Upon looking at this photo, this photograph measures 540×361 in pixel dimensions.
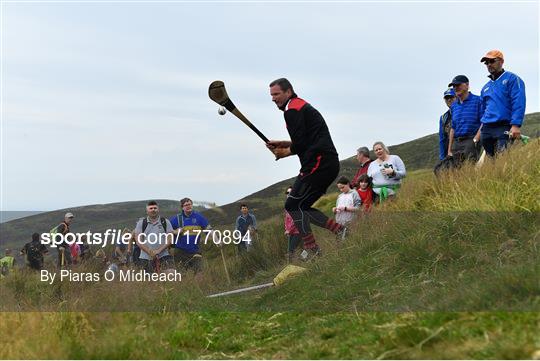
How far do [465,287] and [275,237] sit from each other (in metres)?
7.62

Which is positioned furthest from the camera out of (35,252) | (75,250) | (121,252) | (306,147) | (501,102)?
(35,252)

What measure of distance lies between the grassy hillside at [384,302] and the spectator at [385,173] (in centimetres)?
108

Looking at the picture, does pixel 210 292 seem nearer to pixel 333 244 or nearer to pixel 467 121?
pixel 333 244

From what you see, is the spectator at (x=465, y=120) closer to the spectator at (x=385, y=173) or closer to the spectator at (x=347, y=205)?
the spectator at (x=385, y=173)

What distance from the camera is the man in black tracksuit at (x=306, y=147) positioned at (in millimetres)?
8125

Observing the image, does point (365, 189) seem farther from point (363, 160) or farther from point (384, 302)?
point (384, 302)

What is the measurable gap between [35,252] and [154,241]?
694 cm

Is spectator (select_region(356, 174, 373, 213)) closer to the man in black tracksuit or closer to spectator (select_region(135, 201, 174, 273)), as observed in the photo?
the man in black tracksuit

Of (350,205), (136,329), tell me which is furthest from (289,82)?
(136,329)

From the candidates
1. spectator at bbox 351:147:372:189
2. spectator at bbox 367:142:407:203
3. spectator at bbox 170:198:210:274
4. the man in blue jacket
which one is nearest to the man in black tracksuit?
the man in blue jacket

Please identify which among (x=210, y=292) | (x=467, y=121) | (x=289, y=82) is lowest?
(x=210, y=292)

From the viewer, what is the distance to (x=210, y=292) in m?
9.18

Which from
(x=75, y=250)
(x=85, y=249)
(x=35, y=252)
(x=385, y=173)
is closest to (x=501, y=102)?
(x=385, y=173)

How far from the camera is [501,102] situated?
28.9 ft
